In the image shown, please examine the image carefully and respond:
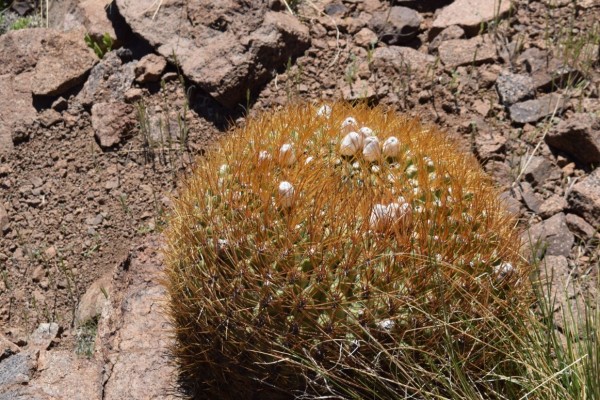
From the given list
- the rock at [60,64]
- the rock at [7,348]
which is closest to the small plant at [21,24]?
the rock at [60,64]

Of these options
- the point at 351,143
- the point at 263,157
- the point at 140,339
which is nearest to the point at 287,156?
the point at 263,157

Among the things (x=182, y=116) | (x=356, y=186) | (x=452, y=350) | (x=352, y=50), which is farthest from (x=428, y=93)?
(x=452, y=350)

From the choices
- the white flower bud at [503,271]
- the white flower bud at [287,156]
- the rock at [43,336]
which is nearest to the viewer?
the white flower bud at [503,271]

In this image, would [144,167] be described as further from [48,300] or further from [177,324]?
[177,324]

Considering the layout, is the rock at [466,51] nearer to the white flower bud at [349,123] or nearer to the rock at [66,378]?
the white flower bud at [349,123]

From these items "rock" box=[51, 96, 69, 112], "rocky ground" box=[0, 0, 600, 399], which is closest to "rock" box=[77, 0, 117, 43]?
"rocky ground" box=[0, 0, 600, 399]

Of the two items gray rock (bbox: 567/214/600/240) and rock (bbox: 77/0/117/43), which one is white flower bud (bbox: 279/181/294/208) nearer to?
gray rock (bbox: 567/214/600/240)

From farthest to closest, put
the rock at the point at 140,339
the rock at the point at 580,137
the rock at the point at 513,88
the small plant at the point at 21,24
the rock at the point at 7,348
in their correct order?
the small plant at the point at 21,24 → the rock at the point at 513,88 → the rock at the point at 580,137 → the rock at the point at 7,348 → the rock at the point at 140,339
